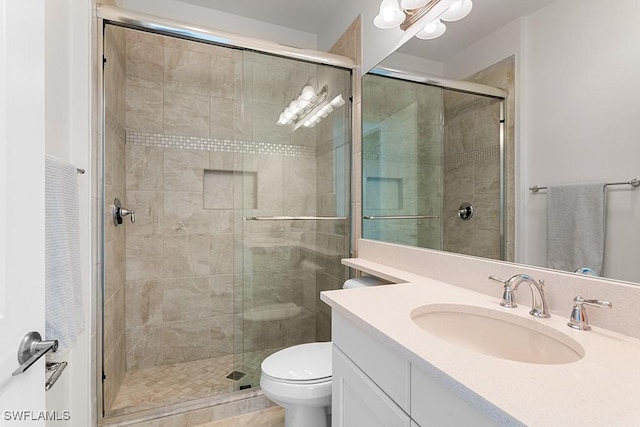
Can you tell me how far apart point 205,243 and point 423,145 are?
1.81 meters

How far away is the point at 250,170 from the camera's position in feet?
5.93

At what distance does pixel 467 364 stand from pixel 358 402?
16.9 inches

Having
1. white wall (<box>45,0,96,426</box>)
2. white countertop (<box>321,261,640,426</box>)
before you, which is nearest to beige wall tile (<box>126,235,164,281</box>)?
white wall (<box>45,0,96,426</box>)

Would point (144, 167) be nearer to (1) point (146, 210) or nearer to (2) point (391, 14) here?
(1) point (146, 210)

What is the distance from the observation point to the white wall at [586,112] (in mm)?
734

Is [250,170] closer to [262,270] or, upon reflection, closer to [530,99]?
[262,270]

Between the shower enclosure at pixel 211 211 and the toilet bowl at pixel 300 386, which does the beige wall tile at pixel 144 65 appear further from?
the toilet bowl at pixel 300 386

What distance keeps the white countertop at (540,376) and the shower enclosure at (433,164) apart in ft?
1.38

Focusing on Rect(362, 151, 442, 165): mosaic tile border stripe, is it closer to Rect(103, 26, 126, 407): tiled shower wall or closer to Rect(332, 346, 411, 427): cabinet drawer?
Rect(332, 346, 411, 427): cabinet drawer

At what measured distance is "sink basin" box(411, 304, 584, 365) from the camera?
2.35ft

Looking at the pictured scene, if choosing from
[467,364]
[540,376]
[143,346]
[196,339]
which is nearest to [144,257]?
[143,346]

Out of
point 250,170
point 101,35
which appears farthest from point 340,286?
point 101,35

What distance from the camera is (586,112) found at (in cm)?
82
